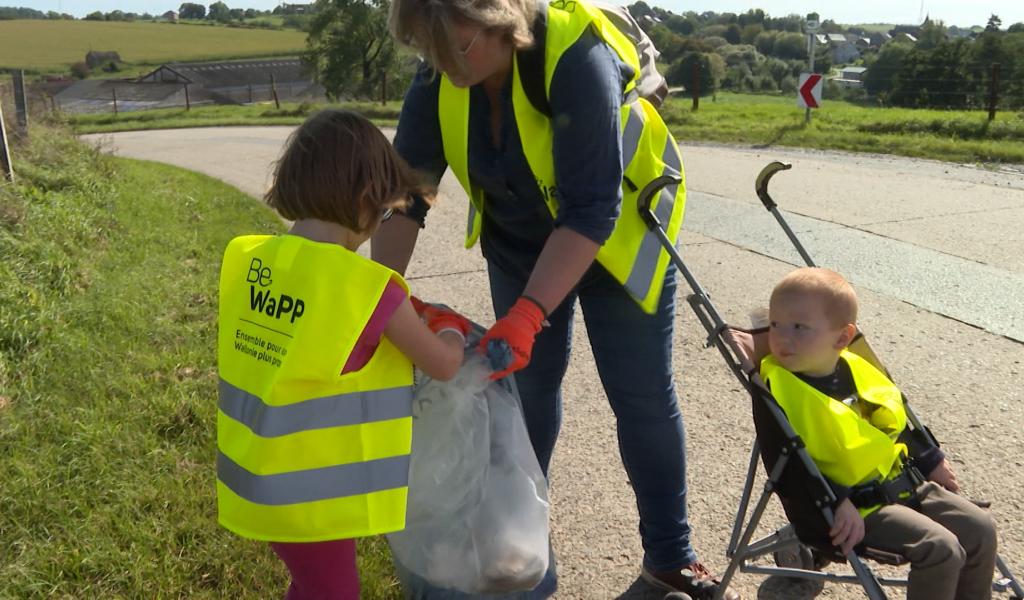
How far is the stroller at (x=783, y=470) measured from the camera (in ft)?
7.13

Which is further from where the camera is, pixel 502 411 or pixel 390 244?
pixel 390 244

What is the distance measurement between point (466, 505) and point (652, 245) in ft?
3.04

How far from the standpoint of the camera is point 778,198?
903cm

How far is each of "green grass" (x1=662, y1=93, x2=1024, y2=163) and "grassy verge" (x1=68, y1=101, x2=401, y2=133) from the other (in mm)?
8506

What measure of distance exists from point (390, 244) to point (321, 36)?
159 ft

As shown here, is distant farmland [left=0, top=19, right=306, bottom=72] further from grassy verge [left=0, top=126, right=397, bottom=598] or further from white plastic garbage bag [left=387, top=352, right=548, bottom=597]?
white plastic garbage bag [left=387, top=352, right=548, bottom=597]

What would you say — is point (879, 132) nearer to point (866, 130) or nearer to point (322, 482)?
point (866, 130)

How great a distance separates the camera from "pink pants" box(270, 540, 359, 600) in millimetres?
2041

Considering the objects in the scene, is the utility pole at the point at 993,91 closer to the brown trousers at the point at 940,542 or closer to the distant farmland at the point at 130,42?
the brown trousers at the point at 940,542

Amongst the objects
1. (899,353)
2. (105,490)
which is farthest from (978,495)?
(105,490)

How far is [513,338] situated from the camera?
81.7 inches

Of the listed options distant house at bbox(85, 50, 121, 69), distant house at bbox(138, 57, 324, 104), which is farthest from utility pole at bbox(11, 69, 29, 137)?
distant house at bbox(85, 50, 121, 69)

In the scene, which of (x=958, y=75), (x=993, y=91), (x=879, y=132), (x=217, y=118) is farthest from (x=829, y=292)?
(x=217, y=118)

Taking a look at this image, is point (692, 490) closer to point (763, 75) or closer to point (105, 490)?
point (105, 490)
